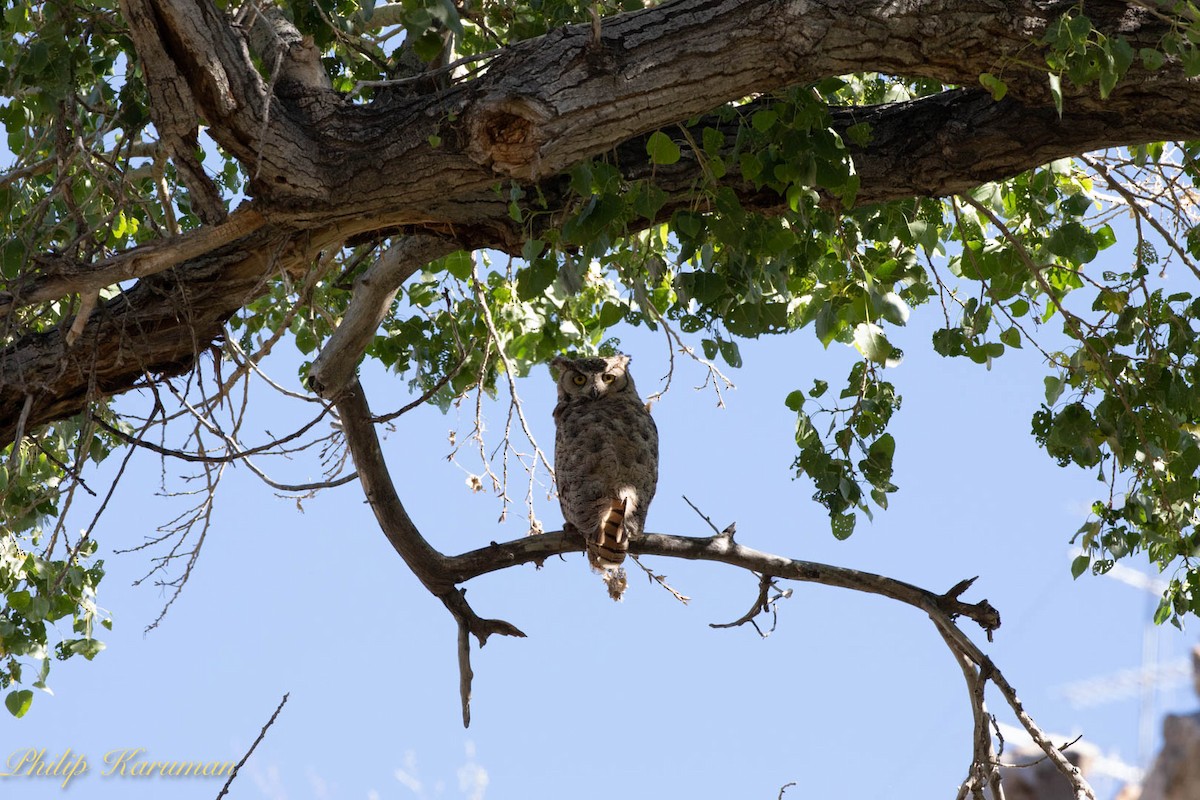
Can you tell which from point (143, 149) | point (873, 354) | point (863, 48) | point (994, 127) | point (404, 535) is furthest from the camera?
point (143, 149)

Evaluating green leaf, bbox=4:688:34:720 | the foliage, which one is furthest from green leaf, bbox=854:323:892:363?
green leaf, bbox=4:688:34:720

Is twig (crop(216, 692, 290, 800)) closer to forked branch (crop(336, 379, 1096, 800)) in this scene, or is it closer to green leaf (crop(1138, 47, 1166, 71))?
forked branch (crop(336, 379, 1096, 800))

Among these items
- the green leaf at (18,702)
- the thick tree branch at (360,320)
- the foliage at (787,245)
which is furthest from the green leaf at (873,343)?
the green leaf at (18,702)

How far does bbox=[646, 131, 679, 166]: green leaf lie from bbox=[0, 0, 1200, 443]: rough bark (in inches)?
1.7

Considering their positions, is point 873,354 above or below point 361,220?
below

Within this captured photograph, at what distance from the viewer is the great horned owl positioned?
157 inches

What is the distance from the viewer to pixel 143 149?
435 cm

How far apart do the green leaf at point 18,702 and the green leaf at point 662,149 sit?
9.66 feet

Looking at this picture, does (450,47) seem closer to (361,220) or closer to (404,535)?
(361,220)

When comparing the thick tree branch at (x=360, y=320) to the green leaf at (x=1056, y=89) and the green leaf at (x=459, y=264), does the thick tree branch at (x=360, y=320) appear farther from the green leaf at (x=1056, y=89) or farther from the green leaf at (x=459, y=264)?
the green leaf at (x=1056, y=89)

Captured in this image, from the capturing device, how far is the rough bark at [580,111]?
2.61 metres

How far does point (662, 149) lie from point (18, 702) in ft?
9.84

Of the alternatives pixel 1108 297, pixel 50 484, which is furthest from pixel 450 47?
pixel 50 484

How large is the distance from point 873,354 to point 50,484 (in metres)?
3.29
